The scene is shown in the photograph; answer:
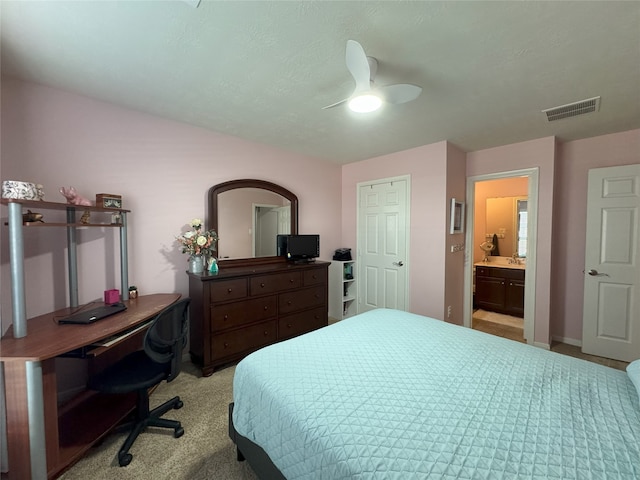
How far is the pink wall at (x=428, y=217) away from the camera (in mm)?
3156

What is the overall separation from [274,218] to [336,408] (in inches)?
103

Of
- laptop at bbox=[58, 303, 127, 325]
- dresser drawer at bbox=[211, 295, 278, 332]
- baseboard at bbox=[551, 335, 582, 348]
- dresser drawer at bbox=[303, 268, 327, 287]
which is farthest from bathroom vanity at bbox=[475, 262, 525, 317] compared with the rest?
laptop at bbox=[58, 303, 127, 325]

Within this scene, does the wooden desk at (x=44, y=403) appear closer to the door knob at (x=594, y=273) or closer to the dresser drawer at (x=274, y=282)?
the dresser drawer at (x=274, y=282)

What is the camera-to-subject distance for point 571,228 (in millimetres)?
3121

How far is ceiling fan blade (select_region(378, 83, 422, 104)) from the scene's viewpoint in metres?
1.62

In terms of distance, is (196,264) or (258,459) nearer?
(258,459)

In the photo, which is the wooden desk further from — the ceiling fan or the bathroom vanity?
the bathroom vanity

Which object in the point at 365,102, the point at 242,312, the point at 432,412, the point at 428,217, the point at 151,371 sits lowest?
the point at 151,371

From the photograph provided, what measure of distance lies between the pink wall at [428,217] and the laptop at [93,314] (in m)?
3.12

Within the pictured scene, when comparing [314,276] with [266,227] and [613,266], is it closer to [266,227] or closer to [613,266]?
[266,227]

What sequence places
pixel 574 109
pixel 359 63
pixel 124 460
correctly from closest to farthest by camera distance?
pixel 359 63
pixel 124 460
pixel 574 109

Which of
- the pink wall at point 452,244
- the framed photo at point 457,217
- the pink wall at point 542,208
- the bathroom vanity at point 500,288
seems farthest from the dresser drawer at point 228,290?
the bathroom vanity at point 500,288

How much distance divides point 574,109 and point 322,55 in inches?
89.4

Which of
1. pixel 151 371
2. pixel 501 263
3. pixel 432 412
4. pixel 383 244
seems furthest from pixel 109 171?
pixel 501 263
